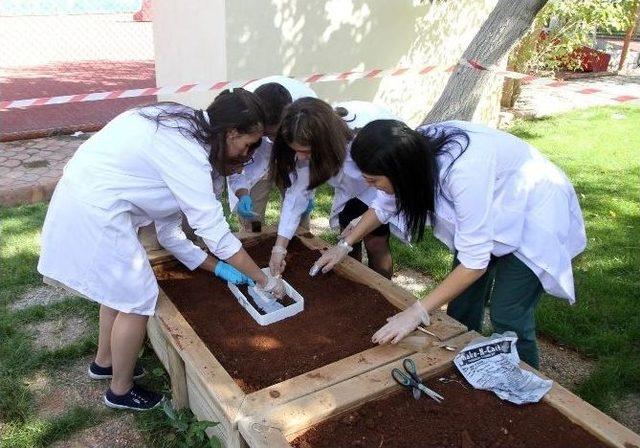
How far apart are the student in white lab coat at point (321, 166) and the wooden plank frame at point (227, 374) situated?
47 centimetres

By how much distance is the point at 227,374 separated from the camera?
1909mm

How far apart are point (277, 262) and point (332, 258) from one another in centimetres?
25

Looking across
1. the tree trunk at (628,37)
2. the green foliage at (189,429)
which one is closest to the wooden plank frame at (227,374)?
the green foliage at (189,429)

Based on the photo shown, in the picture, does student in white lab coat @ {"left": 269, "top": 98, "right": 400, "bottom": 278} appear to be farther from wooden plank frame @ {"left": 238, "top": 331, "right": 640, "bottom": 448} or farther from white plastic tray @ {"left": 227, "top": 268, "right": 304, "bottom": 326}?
wooden plank frame @ {"left": 238, "top": 331, "right": 640, "bottom": 448}

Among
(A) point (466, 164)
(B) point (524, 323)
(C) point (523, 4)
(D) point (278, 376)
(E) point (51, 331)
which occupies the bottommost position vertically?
(E) point (51, 331)

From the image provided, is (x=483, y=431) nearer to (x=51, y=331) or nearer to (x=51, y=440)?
(x=51, y=440)

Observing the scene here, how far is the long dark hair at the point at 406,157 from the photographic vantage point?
1693 mm

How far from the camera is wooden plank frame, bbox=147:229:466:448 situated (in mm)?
1771

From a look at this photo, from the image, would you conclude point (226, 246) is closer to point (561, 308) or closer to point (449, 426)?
point (449, 426)

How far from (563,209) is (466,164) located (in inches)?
18.1

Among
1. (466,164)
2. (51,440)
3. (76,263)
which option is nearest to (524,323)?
(466,164)

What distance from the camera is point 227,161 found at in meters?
2.04

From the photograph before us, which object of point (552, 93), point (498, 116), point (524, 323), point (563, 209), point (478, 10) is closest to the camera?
point (563, 209)

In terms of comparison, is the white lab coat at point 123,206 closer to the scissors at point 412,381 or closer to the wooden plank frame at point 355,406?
the wooden plank frame at point 355,406
